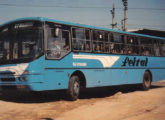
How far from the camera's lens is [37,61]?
32.4ft

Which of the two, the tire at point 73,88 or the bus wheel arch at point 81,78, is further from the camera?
the bus wheel arch at point 81,78

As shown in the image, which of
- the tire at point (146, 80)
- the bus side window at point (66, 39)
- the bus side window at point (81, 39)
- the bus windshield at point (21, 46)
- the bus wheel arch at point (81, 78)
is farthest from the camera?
the tire at point (146, 80)

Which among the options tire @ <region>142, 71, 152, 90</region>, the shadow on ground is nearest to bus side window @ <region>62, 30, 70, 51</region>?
the shadow on ground

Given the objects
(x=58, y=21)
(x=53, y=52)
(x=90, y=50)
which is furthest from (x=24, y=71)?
(x=90, y=50)

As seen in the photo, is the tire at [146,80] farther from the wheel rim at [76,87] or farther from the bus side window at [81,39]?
the wheel rim at [76,87]

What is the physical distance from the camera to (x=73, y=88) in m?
11.4

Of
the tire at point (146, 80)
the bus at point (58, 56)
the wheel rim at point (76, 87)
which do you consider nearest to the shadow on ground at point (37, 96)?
the wheel rim at point (76, 87)

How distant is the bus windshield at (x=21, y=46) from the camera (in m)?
10.0

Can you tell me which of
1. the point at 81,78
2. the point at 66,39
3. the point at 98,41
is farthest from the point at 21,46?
the point at 98,41

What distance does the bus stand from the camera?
32.9 feet

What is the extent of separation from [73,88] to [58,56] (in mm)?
1495

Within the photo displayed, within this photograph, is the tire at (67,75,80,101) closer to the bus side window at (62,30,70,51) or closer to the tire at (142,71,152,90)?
the bus side window at (62,30,70,51)

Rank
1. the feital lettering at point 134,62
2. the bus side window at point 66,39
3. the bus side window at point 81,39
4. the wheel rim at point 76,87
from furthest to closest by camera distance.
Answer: the feital lettering at point 134,62 → the bus side window at point 81,39 → the wheel rim at point 76,87 → the bus side window at point 66,39

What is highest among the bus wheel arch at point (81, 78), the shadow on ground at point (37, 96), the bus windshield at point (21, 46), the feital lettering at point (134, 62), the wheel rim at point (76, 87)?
the bus windshield at point (21, 46)
